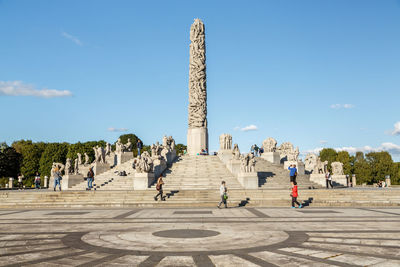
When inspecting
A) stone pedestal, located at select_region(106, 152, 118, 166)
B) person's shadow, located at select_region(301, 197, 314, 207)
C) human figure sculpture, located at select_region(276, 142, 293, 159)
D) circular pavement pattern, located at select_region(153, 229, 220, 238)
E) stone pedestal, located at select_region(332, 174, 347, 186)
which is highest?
human figure sculpture, located at select_region(276, 142, 293, 159)

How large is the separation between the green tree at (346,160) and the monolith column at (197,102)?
3934cm

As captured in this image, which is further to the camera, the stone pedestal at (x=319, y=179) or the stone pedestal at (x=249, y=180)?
the stone pedestal at (x=319, y=179)

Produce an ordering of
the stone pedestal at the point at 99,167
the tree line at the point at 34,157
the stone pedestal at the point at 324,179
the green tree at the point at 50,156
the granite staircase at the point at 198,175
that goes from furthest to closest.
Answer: the green tree at the point at 50,156, the tree line at the point at 34,157, the stone pedestal at the point at 99,167, the stone pedestal at the point at 324,179, the granite staircase at the point at 198,175

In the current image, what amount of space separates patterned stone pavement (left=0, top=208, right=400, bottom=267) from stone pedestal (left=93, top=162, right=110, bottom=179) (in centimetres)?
2158

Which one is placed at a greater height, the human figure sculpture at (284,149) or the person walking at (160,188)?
the human figure sculpture at (284,149)

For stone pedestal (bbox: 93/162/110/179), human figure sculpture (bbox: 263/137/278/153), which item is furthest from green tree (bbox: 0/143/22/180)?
human figure sculpture (bbox: 263/137/278/153)

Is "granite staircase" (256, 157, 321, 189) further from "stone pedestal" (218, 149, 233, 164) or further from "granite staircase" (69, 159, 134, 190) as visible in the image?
"granite staircase" (69, 159, 134, 190)

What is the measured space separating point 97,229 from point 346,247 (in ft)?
22.6

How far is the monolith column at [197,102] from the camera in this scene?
140ft

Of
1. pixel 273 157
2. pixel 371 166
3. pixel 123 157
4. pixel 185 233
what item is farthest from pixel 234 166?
pixel 371 166

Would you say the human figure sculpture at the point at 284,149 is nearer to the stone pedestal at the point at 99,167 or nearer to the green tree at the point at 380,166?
the stone pedestal at the point at 99,167

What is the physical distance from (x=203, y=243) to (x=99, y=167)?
1086 inches

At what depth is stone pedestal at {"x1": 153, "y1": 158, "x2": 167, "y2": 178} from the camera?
1107 inches

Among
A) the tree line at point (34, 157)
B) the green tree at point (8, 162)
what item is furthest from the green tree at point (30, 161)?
the green tree at point (8, 162)
